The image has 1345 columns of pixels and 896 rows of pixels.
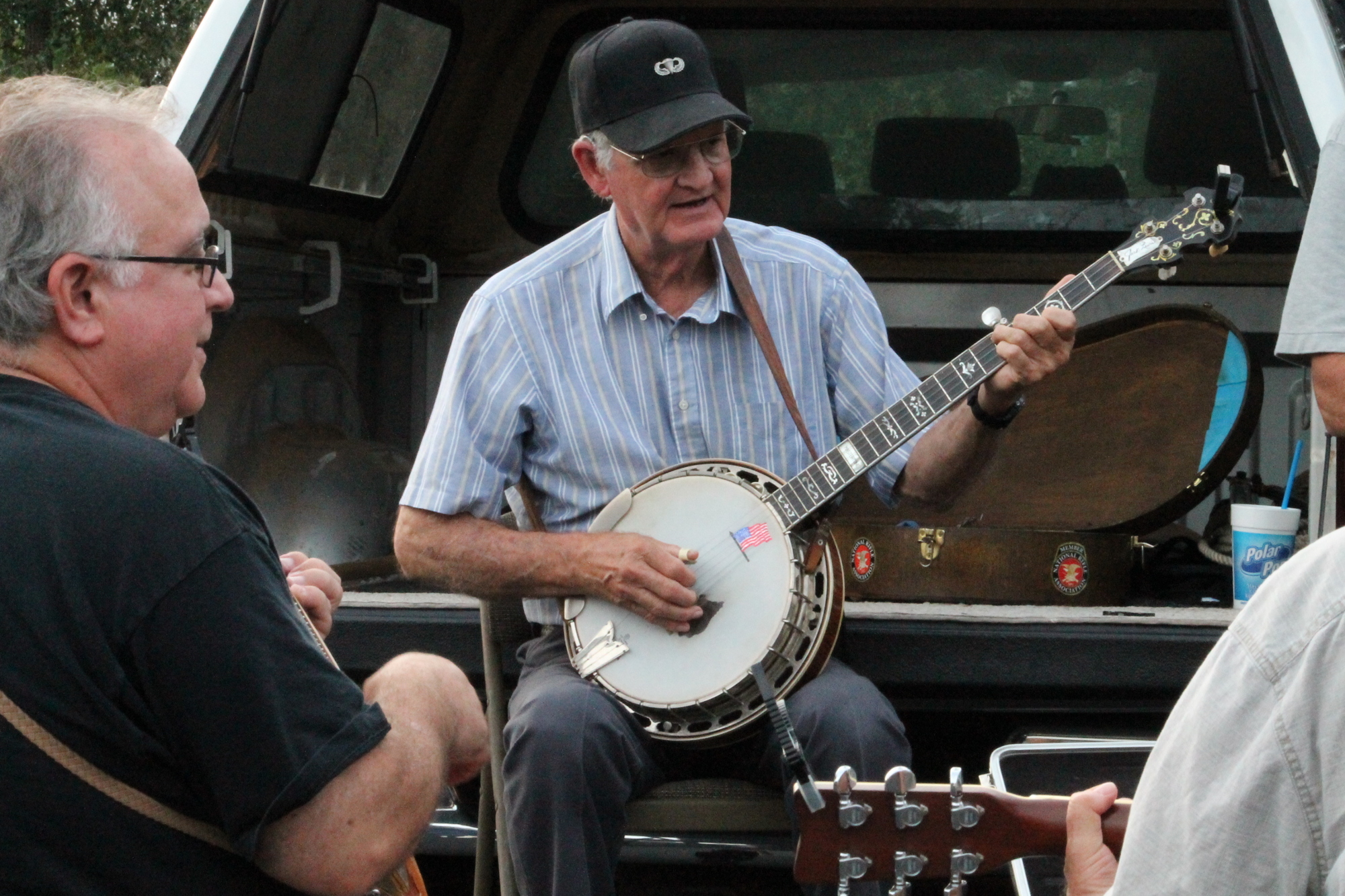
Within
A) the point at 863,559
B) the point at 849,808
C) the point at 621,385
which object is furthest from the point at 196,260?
the point at 863,559

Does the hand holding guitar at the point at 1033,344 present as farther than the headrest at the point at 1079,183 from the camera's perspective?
No

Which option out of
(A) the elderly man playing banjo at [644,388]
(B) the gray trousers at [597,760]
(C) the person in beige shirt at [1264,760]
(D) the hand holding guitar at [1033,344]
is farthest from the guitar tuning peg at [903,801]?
(D) the hand holding guitar at [1033,344]

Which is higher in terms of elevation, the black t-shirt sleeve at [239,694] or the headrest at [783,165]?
the headrest at [783,165]

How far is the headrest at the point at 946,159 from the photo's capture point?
13.6 ft

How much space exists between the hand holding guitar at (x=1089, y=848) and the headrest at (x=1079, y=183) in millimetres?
2847

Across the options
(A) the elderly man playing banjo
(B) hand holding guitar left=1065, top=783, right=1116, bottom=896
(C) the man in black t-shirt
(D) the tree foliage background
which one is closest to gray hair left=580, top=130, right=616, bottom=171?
(A) the elderly man playing banjo

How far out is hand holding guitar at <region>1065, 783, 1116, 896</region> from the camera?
1.43m

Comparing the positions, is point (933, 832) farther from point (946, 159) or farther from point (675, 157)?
point (946, 159)

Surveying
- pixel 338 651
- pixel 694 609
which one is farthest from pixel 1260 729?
pixel 338 651

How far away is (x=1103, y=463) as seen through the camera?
11.9 ft

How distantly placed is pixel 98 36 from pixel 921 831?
402 inches

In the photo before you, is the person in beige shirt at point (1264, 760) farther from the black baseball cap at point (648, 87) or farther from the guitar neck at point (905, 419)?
the black baseball cap at point (648, 87)

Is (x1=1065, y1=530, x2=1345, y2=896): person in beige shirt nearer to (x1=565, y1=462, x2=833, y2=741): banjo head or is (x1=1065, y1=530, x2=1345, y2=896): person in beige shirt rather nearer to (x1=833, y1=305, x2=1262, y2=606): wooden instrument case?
(x1=565, y1=462, x2=833, y2=741): banjo head

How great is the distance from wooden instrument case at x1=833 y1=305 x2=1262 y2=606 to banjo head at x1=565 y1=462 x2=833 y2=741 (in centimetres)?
58
